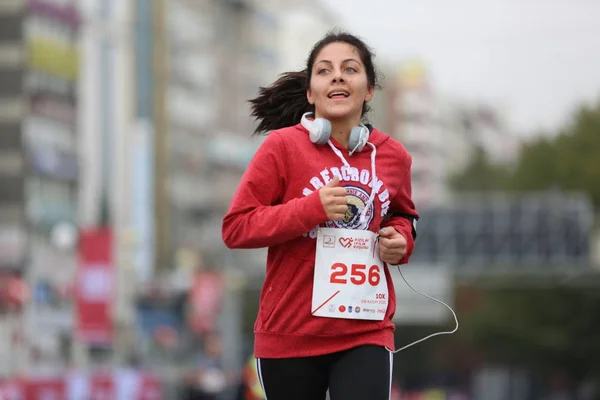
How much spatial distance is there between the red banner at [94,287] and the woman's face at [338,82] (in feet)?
88.3

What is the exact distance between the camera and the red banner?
105 feet

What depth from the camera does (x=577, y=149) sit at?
6675cm

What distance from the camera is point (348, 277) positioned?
5320 mm

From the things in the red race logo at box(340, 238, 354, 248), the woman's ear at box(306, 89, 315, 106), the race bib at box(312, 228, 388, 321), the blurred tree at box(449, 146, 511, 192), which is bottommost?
the race bib at box(312, 228, 388, 321)

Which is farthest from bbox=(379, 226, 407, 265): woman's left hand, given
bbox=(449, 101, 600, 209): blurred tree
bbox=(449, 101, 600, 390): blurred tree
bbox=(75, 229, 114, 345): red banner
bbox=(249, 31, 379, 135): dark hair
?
bbox=(449, 101, 600, 209): blurred tree

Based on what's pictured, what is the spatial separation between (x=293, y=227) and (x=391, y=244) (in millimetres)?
363

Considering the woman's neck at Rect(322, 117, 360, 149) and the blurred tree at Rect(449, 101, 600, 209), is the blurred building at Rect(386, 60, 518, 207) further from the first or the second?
the woman's neck at Rect(322, 117, 360, 149)

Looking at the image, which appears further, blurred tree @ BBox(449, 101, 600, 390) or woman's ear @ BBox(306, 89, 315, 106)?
blurred tree @ BBox(449, 101, 600, 390)

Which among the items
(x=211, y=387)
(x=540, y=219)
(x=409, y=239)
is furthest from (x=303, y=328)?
Answer: (x=540, y=219)

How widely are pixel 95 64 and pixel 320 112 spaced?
82977mm

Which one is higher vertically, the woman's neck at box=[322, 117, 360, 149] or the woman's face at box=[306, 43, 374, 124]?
the woman's face at box=[306, 43, 374, 124]

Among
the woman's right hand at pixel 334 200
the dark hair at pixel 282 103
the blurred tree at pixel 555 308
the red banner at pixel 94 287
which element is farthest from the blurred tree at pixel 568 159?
the woman's right hand at pixel 334 200

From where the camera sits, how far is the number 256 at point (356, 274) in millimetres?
5289

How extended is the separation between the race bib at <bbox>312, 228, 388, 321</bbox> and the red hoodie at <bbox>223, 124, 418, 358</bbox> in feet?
0.09
